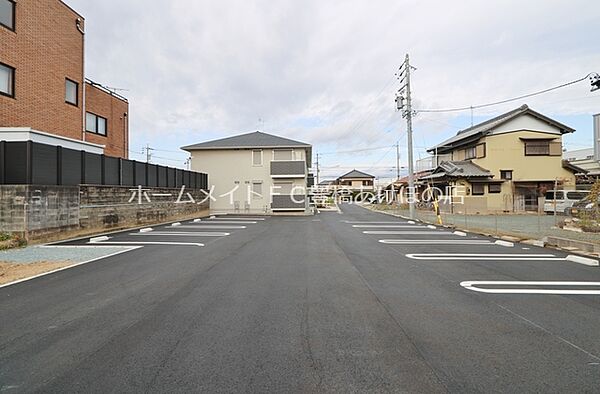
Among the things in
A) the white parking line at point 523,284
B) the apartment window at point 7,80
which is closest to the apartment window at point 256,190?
the apartment window at point 7,80

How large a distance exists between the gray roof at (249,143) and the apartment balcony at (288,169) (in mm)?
1419

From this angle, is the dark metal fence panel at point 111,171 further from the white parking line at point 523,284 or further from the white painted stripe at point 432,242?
the white parking line at point 523,284

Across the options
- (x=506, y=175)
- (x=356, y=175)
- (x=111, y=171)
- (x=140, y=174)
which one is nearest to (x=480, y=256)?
(x=111, y=171)

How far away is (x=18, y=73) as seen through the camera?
1305 cm

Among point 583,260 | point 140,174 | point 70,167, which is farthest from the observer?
point 140,174

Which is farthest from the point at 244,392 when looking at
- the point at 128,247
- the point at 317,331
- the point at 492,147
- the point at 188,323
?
the point at 492,147

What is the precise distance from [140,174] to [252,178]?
39.2ft

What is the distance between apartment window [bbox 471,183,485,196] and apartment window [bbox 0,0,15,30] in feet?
90.7

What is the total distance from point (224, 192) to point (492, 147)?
2087 cm

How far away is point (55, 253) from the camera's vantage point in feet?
28.3

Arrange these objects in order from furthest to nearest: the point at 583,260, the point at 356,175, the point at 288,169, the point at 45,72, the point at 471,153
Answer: the point at 356,175 → the point at 471,153 → the point at 288,169 → the point at 45,72 → the point at 583,260

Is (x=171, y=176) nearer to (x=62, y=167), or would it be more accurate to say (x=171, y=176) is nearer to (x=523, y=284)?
(x=62, y=167)

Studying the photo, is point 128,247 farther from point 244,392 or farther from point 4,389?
point 244,392

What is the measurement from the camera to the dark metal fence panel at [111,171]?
13.9 metres
